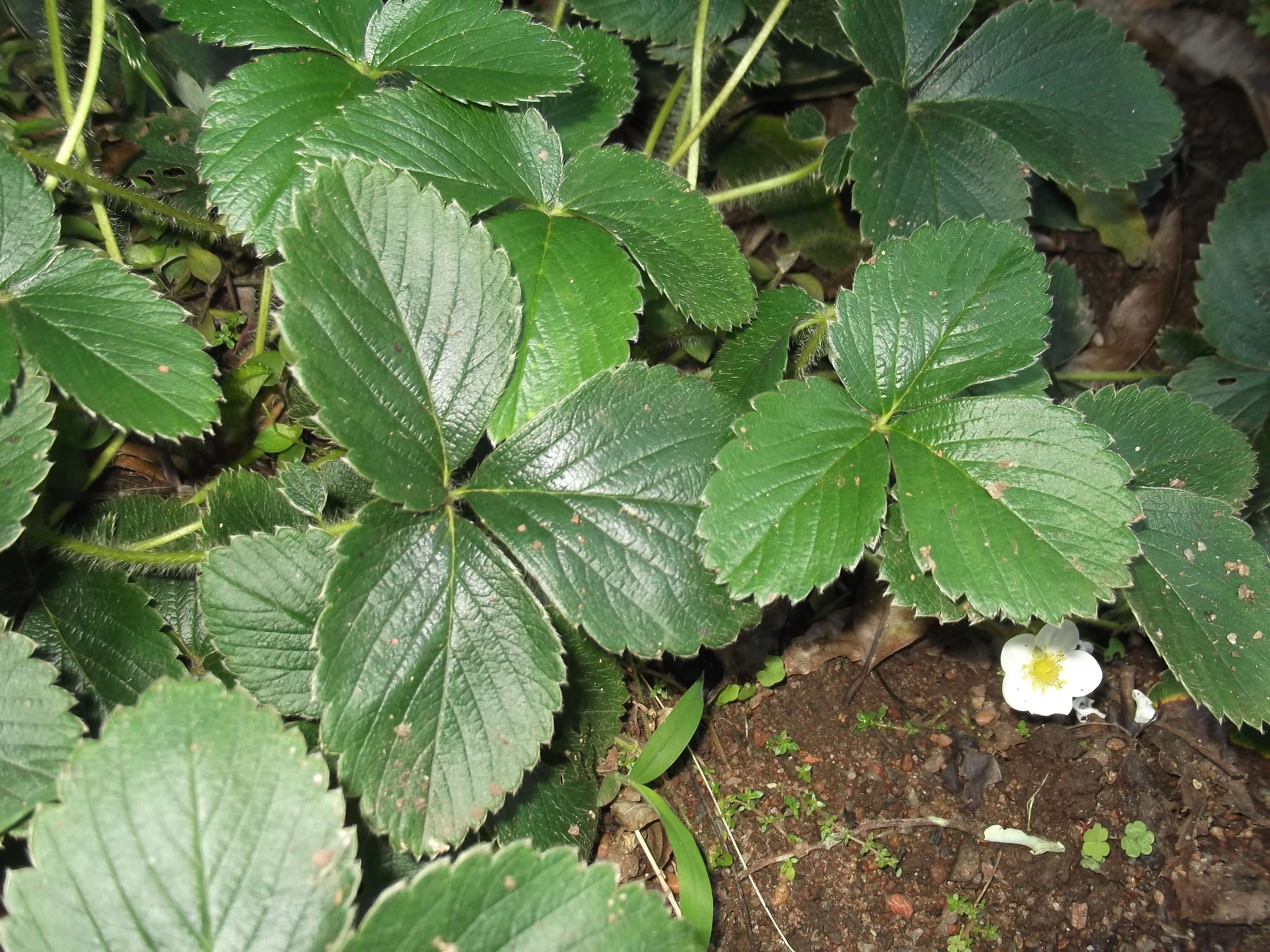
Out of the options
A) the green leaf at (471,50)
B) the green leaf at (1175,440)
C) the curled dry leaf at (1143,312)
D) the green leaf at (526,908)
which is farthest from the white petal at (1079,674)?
the green leaf at (471,50)

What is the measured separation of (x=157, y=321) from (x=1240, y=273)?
2.83m

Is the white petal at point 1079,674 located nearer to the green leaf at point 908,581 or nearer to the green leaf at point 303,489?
the green leaf at point 908,581

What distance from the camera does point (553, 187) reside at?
1.70m

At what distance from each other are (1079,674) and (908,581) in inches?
30.4

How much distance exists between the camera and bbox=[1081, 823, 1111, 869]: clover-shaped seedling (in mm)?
2006

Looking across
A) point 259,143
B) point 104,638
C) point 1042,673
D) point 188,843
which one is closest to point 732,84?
point 259,143

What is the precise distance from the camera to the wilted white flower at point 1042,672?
200cm

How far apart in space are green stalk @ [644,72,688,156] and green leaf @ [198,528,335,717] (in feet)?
4.24

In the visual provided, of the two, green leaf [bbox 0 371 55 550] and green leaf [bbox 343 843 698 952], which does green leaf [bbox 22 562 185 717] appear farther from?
green leaf [bbox 343 843 698 952]

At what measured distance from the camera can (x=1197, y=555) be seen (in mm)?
1807

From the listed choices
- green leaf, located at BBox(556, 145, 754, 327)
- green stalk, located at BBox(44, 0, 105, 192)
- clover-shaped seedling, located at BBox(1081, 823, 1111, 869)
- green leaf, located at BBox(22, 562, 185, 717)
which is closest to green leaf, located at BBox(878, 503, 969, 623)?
green leaf, located at BBox(556, 145, 754, 327)

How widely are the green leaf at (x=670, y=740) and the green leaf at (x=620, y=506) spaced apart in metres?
0.46

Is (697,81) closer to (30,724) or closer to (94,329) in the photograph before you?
(94,329)

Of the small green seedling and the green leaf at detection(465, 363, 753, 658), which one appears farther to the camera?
the small green seedling
